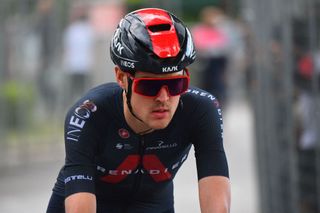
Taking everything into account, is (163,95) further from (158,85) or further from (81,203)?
(81,203)

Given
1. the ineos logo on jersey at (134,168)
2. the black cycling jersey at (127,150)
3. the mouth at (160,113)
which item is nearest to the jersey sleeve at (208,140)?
the black cycling jersey at (127,150)

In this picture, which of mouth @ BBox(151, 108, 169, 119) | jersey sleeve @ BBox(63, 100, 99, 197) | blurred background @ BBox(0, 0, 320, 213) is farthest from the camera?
blurred background @ BBox(0, 0, 320, 213)

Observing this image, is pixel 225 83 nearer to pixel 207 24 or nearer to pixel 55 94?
pixel 207 24

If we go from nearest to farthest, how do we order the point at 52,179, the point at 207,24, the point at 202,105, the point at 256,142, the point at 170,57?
the point at 170,57
the point at 202,105
the point at 256,142
the point at 52,179
the point at 207,24

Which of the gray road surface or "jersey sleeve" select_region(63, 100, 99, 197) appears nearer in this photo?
"jersey sleeve" select_region(63, 100, 99, 197)

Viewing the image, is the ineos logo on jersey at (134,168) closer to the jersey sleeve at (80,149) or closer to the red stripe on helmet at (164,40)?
the jersey sleeve at (80,149)

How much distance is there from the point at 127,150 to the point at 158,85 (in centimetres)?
54

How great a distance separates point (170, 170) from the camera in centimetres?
503

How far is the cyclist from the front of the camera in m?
4.45

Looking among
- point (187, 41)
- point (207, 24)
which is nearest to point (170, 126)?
point (187, 41)

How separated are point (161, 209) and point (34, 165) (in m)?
9.62

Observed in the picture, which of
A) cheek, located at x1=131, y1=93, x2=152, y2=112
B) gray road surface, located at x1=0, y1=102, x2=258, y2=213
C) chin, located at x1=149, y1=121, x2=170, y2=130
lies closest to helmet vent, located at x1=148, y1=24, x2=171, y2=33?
cheek, located at x1=131, y1=93, x2=152, y2=112

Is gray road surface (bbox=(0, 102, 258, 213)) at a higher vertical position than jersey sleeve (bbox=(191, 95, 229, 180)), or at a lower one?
lower

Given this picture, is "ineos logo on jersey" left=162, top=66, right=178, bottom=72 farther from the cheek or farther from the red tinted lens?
the cheek
